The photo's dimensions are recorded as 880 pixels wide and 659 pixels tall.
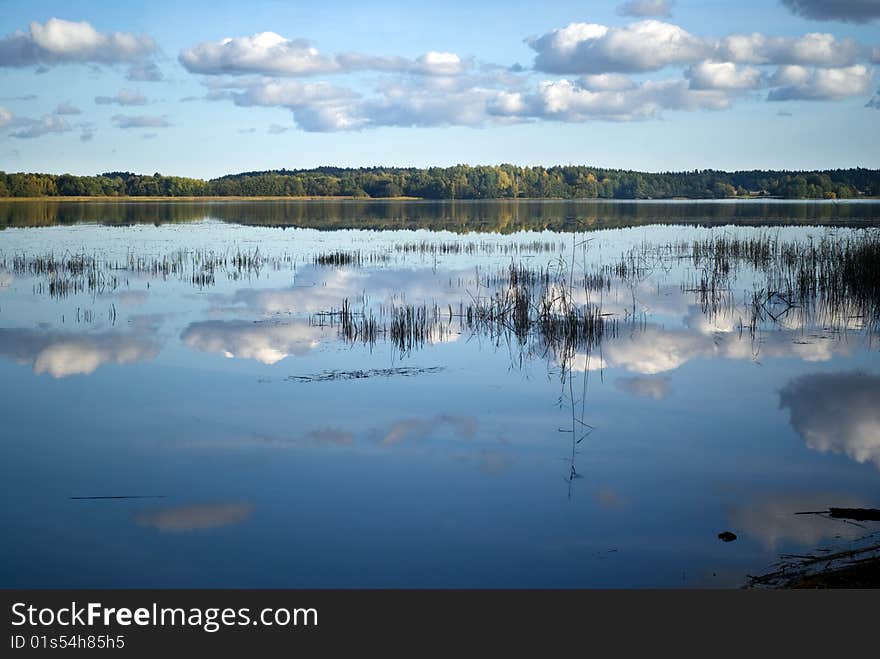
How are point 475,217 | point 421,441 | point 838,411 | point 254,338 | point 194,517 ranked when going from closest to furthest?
point 194,517
point 421,441
point 838,411
point 254,338
point 475,217

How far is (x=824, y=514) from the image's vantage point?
5324 mm

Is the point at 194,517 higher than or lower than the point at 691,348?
lower

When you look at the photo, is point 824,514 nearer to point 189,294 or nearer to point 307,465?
point 307,465

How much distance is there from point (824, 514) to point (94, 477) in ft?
16.5

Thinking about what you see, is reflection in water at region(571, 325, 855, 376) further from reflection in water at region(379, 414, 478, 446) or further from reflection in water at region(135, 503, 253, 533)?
reflection in water at region(135, 503, 253, 533)

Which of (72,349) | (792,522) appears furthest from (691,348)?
(72,349)

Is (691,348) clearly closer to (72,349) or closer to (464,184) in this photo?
(72,349)

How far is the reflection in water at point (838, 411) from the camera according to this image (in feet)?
22.3

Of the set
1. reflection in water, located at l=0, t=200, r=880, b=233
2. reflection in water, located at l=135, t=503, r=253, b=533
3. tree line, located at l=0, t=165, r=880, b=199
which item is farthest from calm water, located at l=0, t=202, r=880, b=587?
tree line, located at l=0, t=165, r=880, b=199

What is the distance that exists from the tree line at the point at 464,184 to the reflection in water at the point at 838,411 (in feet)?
308

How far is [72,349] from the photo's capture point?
35.2 feet

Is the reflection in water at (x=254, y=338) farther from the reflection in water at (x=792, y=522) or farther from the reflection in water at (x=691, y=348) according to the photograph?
the reflection in water at (x=792, y=522)

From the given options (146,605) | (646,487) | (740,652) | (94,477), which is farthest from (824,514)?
(94,477)

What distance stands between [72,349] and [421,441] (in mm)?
5961
